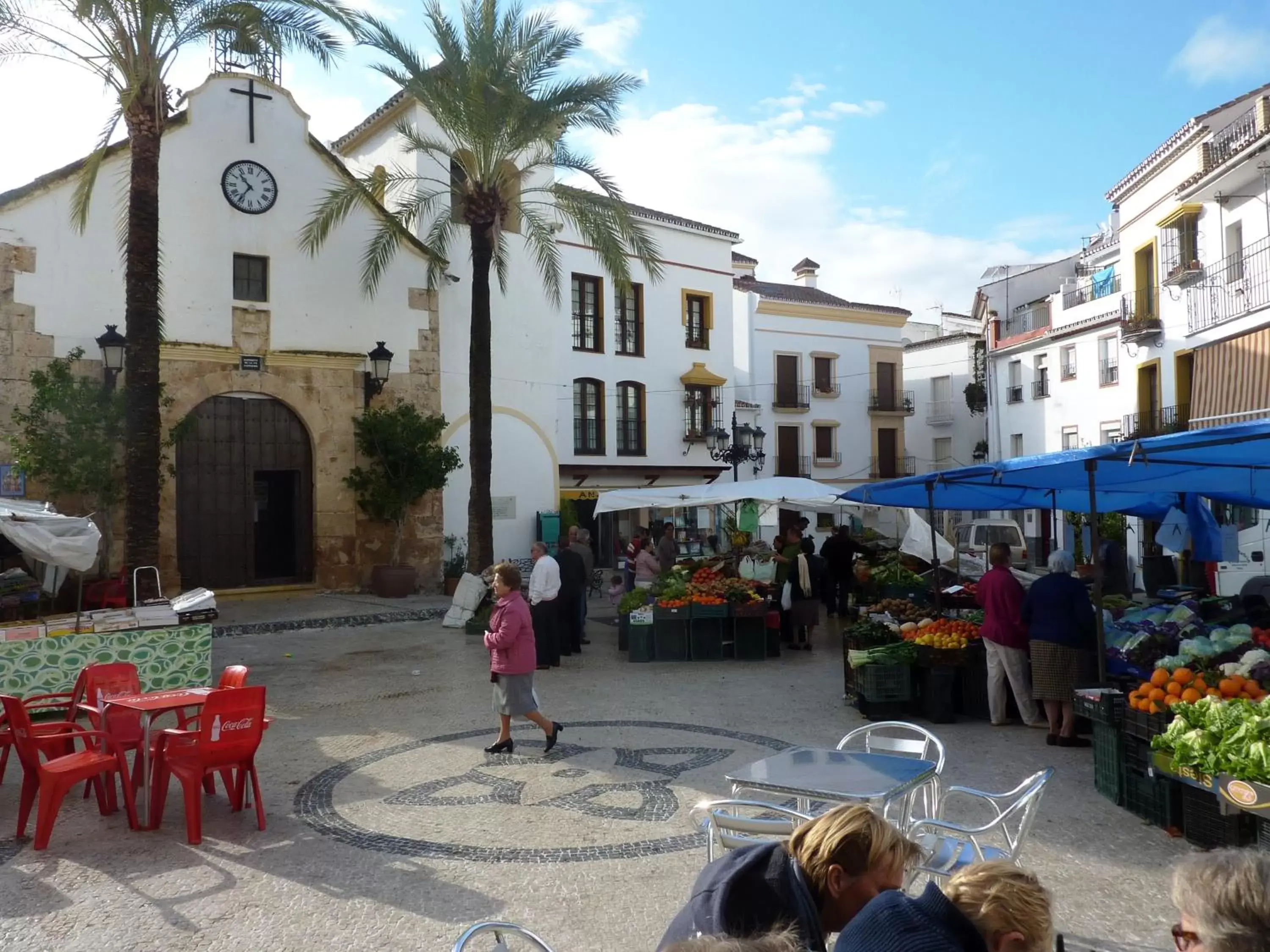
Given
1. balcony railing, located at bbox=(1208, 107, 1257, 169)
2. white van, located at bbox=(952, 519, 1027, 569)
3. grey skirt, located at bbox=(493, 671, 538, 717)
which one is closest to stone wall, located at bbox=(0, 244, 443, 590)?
grey skirt, located at bbox=(493, 671, 538, 717)

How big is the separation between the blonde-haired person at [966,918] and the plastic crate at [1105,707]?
4279mm

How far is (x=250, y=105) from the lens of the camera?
18.5 metres

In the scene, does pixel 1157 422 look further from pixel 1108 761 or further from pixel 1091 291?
pixel 1108 761

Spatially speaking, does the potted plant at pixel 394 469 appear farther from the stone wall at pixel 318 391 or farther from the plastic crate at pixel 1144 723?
the plastic crate at pixel 1144 723

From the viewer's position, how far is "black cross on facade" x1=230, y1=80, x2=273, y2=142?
18438mm

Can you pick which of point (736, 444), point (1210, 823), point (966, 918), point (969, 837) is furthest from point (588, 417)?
point (966, 918)

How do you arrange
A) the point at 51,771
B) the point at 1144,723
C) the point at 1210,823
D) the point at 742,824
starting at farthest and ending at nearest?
the point at 1144,723 → the point at 51,771 → the point at 1210,823 → the point at 742,824

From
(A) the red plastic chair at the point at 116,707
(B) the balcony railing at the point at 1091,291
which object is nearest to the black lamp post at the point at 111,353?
(A) the red plastic chair at the point at 116,707

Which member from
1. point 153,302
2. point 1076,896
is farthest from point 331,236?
point 1076,896

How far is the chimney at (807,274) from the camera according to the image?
4406 cm

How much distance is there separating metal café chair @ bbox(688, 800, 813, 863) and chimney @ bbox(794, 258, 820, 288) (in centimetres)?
4139

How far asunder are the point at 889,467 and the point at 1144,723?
36357 millimetres

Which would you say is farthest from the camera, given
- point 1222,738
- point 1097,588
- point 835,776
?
point 1097,588

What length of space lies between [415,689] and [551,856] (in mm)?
5440
